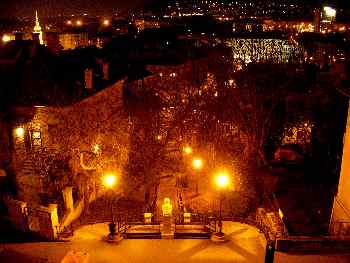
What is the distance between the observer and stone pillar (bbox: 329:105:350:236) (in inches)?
595

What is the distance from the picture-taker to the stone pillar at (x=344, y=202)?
49.6ft

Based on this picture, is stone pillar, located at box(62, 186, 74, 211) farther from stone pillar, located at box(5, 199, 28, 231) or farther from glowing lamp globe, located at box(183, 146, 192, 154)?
glowing lamp globe, located at box(183, 146, 192, 154)

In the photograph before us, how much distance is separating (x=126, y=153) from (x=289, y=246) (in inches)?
535

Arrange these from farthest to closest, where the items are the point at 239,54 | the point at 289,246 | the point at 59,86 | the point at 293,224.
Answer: the point at 239,54 < the point at 59,86 < the point at 293,224 < the point at 289,246

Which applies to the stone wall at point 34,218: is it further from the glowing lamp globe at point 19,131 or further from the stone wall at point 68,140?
the glowing lamp globe at point 19,131

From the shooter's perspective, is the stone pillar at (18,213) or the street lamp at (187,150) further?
the street lamp at (187,150)

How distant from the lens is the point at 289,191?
73.9 ft

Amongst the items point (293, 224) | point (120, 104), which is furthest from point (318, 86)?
point (120, 104)

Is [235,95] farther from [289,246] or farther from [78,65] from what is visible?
[289,246]

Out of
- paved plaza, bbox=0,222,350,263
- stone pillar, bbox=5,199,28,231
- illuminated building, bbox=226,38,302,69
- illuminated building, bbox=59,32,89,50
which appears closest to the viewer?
paved plaza, bbox=0,222,350,263

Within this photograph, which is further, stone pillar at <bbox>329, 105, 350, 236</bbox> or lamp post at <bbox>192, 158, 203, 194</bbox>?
lamp post at <bbox>192, 158, 203, 194</bbox>

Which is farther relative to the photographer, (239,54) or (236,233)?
(239,54)

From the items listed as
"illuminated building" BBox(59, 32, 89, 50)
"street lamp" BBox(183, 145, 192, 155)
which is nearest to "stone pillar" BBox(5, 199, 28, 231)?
"street lamp" BBox(183, 145, 192, 155)

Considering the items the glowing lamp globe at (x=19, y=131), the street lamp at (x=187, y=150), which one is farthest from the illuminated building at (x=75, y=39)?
the glowing lamp globe at (x=19, y=131)
